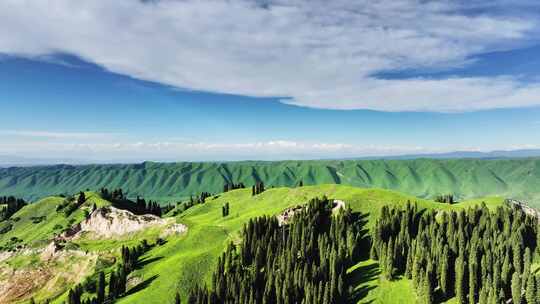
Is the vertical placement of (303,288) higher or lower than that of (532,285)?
lower

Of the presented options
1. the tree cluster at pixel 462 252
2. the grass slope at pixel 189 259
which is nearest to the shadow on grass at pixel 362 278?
the tree cluster at pixel 462 252

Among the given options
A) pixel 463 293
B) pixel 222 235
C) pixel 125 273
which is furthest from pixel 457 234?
pixel 125 273

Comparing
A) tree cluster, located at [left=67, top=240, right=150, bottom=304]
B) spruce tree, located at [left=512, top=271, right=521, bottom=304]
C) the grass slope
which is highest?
spruce tree, located at [left=512, top=271, right=521, bottom=304]

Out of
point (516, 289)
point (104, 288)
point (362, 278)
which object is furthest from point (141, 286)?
point (516, 289)

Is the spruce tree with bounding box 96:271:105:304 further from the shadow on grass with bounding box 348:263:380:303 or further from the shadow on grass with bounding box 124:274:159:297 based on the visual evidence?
the shadow on grass with bounding box 348:263:380:303

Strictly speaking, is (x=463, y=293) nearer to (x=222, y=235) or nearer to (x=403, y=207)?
(x=403, y=207)

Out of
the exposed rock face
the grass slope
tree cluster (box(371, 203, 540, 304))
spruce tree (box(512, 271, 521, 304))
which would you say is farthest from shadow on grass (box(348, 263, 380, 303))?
the exposed rock face

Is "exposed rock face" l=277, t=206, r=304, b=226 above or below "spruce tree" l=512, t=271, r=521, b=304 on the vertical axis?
above
